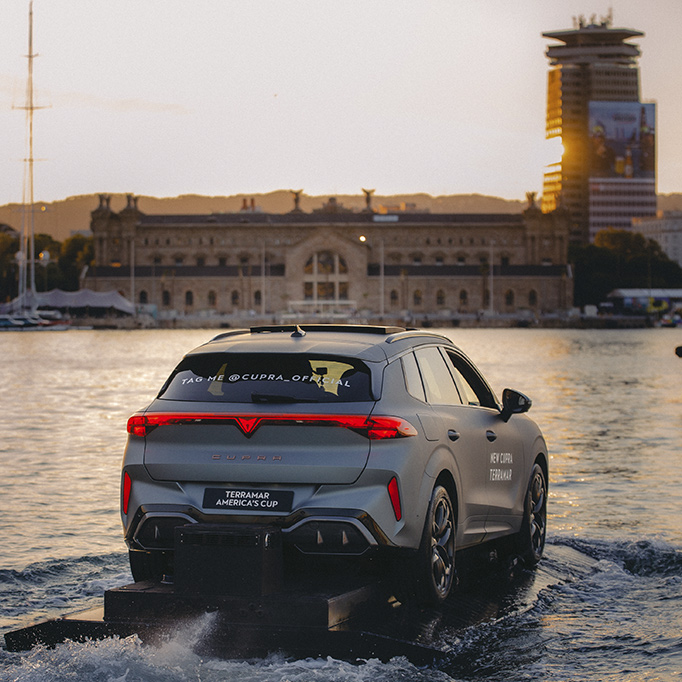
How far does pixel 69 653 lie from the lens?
5715mm

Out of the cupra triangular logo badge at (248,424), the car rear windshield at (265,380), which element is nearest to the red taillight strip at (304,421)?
the cupra triangular logo badge at (248,424)

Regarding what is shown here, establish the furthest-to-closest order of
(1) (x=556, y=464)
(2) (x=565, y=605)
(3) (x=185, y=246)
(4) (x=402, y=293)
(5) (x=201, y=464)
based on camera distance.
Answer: (3) (x=185, y=246) → (4) (x=402, y=293) → (1) (x=556, y=464) → (2) (x=565, y=605) → (5) (x=201, y=464)

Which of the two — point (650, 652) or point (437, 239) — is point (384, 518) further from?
point (437, 239)

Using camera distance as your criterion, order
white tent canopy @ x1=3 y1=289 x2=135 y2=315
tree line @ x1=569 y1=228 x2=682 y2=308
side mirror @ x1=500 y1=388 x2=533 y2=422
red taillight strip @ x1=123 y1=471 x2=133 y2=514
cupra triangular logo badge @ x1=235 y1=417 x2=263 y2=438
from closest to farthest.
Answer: cupra triangular logo badge @ x1=235 y1=417 x2=263 y2=438 → red taillight strip @ x1=123 y1=471 x2=133 y2=514 → side mirror @ x1=500 y1=388 x2=533 y2=422 → white tent canopy @ x1=3 y1=289 x2=135 y2=315 → tree line @ x1=569 y1=228 x2=682 y2=308

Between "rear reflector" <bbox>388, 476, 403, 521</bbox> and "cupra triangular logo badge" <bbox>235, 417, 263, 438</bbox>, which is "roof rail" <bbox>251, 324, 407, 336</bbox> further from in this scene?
"rear reflector" <bbox>388, 476, 403, 521</bbox>

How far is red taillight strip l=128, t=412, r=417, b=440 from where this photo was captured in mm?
6074

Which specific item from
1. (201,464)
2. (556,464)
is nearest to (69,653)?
(201,464)

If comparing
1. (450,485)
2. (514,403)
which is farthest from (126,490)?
(514,403)

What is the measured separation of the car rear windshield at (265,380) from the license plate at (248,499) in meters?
0.48

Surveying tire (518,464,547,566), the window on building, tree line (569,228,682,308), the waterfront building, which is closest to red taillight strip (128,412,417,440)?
tire (518,464,547,566)

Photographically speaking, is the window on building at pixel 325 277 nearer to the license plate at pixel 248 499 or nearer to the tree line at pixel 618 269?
the tree line at pixel 618 269

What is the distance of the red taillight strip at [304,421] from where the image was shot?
6074mm

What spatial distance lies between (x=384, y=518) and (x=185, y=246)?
158m

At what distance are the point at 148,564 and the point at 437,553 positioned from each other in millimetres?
1558
